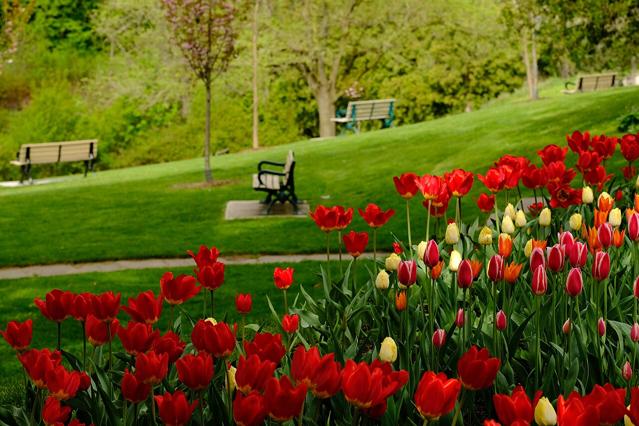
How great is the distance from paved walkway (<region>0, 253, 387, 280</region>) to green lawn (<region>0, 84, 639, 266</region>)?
178 millimetres

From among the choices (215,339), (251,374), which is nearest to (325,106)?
(215,339)

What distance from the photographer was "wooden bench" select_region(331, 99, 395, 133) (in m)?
27.2

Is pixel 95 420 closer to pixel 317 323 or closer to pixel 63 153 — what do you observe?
pixel 317 323

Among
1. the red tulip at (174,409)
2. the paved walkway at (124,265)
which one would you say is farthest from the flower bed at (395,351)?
the paved walkway at (124,265)

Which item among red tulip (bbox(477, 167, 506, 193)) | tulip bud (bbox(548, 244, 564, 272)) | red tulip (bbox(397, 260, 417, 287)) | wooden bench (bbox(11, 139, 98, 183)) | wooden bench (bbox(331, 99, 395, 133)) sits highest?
red tulip (bbox(477, 167, 506, 193))

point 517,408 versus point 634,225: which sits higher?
point 634,225

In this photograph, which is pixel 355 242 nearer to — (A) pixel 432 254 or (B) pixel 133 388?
(A) pixel 432 254

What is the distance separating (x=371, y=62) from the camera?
33.7 m

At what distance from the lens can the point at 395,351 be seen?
2.34 meters

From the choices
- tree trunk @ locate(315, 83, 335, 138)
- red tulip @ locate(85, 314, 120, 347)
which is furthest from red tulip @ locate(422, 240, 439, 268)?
tree trunk @ locate(315, 83, 335, 138)

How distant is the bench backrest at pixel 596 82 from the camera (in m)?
27.1

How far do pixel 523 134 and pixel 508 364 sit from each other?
1492 centimetres

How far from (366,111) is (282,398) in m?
26.2

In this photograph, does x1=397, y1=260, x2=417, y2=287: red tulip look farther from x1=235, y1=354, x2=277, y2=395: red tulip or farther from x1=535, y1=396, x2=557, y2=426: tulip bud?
x1=535, y1=396, x2=557, y2=426: tulip bud
